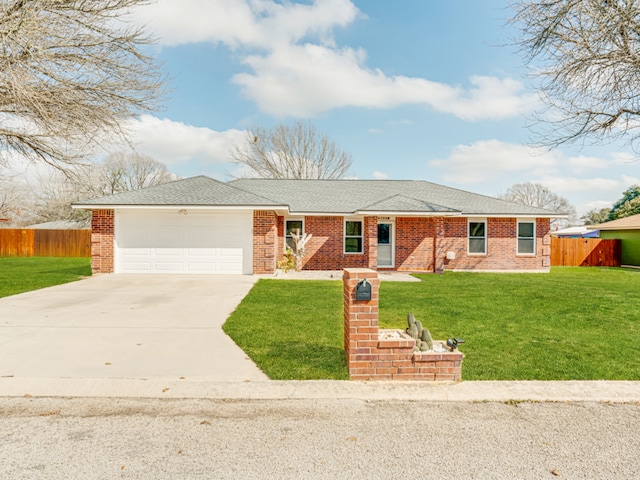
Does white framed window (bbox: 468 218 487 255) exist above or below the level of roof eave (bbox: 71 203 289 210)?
below

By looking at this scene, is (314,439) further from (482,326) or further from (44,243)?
(44,243)

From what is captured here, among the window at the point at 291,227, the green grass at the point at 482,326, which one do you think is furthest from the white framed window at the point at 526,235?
the window at the point at 291,227

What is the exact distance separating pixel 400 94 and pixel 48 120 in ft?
41.8

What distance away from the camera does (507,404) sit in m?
3.65

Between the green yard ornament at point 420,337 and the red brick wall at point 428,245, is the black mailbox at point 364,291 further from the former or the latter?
the red brick wall at point 428,245

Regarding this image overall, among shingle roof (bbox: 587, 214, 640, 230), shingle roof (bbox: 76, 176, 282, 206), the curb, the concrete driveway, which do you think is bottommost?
the curb

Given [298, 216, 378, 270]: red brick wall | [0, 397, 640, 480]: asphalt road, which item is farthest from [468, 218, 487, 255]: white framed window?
[0, 397, 640, 480]: asphalt road

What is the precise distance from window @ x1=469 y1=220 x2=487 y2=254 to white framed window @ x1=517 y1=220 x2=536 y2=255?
1.61m

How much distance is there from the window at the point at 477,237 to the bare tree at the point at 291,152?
18433 millimetres

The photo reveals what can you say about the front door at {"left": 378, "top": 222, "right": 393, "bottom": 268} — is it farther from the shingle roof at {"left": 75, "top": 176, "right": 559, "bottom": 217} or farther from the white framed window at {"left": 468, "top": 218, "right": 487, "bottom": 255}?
the white framed window at {"left": 468, "top": 218, "right": 487, "bottom": 255}

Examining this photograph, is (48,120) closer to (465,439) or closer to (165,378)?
(165,378)

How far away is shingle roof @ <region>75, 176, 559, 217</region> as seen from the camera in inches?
552

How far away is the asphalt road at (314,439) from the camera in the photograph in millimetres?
2617

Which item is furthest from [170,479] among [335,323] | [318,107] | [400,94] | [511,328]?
[318,107]
